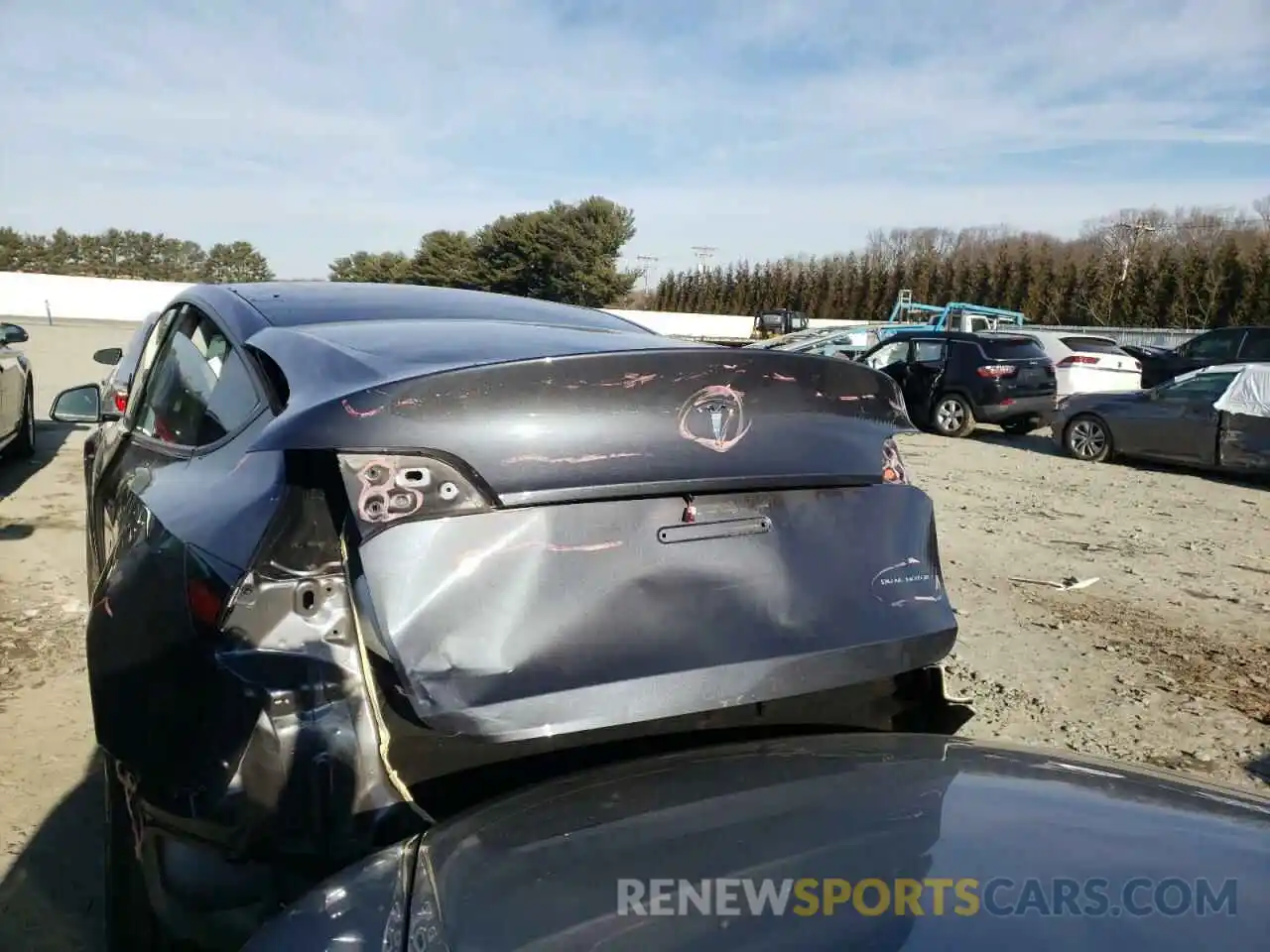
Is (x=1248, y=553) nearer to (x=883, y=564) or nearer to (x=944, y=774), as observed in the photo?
(x=883, y=564)

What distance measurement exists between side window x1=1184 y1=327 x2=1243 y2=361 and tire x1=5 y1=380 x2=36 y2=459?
19351 mm

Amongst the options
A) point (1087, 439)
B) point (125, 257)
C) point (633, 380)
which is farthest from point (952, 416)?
point (125, 257)

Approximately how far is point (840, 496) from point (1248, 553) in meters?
6.44

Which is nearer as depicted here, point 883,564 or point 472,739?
point 472,739

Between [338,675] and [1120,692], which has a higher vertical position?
[338,675]

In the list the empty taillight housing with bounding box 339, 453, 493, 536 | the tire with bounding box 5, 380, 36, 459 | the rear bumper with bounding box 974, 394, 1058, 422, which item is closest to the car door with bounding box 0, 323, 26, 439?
the tire with bounding box 5, 380, 36, 459

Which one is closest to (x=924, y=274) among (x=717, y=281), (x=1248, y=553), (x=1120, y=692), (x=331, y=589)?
(x=717, y=281)

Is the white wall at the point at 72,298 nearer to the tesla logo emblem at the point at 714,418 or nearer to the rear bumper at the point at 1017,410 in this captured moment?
the rear bumper at the point at 1017,410

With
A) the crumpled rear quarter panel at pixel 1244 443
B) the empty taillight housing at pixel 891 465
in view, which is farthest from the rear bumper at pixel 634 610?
the crumpled rear quarter panel at pixel 1244 443

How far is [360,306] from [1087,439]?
454 inches

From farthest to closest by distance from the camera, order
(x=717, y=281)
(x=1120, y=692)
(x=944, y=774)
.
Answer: (x=717, y=281)
(x=1120, y=692)
(x=944, y=774)

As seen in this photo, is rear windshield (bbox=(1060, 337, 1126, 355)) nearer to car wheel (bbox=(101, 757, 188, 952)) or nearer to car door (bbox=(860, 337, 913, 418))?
car door (bbox=(860, 337, 913, 418))

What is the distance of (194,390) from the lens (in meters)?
2.85

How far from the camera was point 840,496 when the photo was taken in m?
2.20
